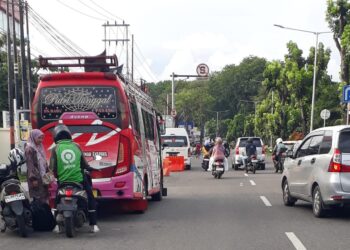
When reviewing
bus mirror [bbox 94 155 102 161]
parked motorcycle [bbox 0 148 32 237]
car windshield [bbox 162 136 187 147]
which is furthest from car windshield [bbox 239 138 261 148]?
parked motorcycle [bbox 0 148 32 237]

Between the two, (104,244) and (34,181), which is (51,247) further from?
(34,181)

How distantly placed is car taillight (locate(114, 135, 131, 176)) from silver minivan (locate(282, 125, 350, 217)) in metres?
3.72

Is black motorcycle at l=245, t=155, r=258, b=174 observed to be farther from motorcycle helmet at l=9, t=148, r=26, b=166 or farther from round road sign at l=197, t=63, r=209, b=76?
round road sign at l=197, t=63, r=209, b=76

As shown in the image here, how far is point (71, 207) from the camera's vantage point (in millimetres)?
9609

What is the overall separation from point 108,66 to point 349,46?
66.6 ft

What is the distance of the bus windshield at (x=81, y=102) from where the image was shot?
12.0 metres

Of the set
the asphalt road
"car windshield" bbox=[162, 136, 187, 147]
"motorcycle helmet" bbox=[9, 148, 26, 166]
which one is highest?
"motorcycle helmet" bbox=[9, 148, 26, 166]

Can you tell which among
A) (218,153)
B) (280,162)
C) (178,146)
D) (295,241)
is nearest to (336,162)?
(295,241)

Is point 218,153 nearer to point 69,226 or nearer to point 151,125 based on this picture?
point 151,125

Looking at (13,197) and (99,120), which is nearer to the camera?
(13,197)

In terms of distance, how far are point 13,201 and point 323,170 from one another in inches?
226

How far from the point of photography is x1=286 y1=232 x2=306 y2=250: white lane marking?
8766 millimetres

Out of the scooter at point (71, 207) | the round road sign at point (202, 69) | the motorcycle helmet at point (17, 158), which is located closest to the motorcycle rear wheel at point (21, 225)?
the scooter at point (71, 207)

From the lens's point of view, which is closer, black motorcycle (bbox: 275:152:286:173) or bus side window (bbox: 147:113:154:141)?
bus side window (bbox: 147:113:154:141)
